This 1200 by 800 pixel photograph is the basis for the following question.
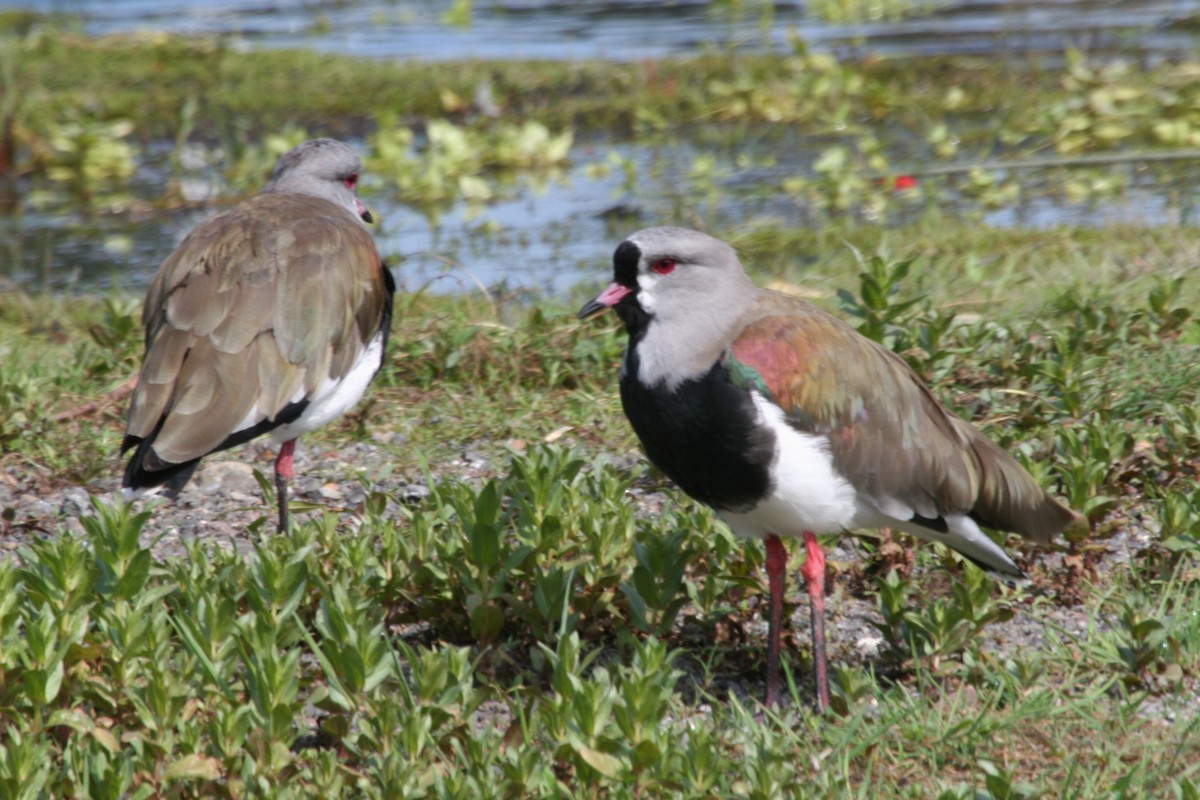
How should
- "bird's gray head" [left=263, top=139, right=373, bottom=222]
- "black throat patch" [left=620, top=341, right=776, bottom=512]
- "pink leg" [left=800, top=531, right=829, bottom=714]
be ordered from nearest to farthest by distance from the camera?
"black throat patch" [left=620, top=341, right=776, bottom=512] < "pink leg" [left=800, top=531, right=829, bottom=714] < "bird's gray head" [left=263, top=139, right=373, bottom=222]

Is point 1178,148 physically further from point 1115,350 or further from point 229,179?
point 229,179

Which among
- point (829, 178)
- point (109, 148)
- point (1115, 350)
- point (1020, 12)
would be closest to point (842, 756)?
point (1115, 350)

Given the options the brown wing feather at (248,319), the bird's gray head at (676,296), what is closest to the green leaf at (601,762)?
the bird's gray head at (676,296)

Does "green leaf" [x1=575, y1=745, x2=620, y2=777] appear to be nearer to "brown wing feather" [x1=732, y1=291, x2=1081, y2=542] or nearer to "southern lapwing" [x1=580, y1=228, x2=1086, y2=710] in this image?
"southern lapwing" [x1=580, y1=228, x2=1086, y2=710]

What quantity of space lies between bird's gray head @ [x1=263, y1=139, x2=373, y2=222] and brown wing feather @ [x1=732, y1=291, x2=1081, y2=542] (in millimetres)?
2163

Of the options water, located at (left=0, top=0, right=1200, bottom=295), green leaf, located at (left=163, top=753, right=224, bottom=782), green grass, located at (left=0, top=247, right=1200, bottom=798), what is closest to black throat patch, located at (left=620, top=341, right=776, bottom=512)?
green grass, located at (left=0, top=247, right=1200, bottom=798)

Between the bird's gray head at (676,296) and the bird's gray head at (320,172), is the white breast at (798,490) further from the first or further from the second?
the bird's gray head at (320,172)

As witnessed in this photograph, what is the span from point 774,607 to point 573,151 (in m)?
6.86

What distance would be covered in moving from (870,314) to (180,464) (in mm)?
2368

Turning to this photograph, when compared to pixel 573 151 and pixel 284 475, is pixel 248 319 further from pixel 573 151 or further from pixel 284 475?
pixel 573 151

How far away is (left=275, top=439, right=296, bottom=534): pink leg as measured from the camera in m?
4.89

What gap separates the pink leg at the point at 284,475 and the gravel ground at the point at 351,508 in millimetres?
146

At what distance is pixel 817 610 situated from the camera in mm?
3939

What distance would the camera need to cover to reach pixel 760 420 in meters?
3.79
